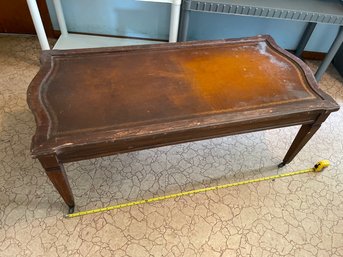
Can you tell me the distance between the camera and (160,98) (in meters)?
1.05

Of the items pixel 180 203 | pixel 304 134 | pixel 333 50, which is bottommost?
pixel 180 203

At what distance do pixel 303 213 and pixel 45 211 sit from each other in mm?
1242

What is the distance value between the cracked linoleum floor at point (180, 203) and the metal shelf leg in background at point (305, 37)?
88cm

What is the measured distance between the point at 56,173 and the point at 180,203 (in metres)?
0.60

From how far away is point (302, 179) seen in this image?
137 centimetres

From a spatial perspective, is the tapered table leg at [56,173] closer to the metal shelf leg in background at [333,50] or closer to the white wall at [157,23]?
the white wall at [157,23]

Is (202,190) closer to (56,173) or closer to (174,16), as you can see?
(56,173)

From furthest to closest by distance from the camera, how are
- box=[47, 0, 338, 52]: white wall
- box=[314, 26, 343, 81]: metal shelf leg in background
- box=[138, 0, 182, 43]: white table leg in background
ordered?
box=[47, 0, 338, 52]: white wall, box=[314, 26, 343, 81]: metal shelf leg in background, box=[138, 0, 182, 43]: white table leg in background

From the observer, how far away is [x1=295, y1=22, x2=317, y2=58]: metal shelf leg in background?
193cm

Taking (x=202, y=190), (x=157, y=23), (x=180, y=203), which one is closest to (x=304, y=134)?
(x=202, y=190)

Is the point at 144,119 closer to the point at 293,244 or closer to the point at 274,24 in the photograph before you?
the point at 293,244

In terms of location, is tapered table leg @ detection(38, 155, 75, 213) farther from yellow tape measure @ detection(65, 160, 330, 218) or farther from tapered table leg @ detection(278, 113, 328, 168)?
tapered table leg @ detection(278, 113, 328, 168)

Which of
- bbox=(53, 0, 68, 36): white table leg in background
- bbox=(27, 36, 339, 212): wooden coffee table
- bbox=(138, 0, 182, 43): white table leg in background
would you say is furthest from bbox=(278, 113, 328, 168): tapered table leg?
bbox=(53, 0, 68, 36): white table leg in background

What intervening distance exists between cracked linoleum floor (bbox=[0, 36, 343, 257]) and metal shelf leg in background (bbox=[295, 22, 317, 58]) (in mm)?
878
